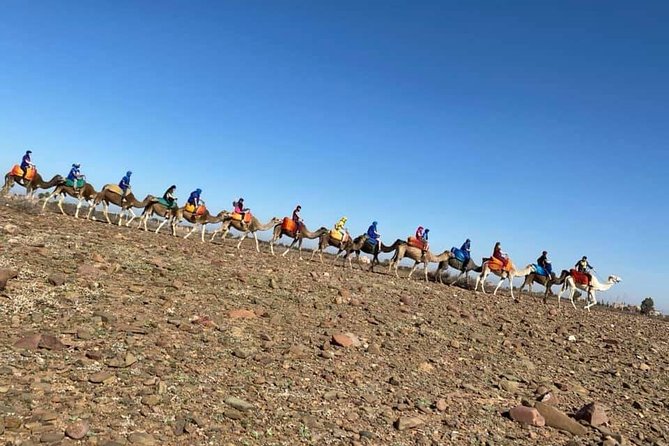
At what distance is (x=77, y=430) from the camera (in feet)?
17.3

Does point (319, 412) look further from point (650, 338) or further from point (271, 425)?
point (650, 338)

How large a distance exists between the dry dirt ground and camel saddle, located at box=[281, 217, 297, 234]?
326 inches

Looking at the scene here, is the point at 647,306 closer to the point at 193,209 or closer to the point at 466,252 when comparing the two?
the point at 466,252

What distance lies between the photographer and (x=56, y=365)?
6680 millimetres

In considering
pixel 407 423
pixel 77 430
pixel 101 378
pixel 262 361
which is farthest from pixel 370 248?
pixel 77 430

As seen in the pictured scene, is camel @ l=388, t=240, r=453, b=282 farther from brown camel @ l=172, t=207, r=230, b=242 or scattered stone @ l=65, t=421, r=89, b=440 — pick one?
scattered stone @ l=65, t=421, r=89, b=440

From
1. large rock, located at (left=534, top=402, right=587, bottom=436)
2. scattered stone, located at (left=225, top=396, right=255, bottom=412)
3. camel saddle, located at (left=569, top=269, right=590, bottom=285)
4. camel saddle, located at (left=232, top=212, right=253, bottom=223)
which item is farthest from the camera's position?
camel saddle, located at (left=569, top=269, right=590, bottom=285)

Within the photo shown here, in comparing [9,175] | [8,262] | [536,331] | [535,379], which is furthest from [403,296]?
[9,175]

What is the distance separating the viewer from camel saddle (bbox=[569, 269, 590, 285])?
77.4ft

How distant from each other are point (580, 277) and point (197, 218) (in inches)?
734

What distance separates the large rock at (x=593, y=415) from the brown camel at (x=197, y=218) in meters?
18.0

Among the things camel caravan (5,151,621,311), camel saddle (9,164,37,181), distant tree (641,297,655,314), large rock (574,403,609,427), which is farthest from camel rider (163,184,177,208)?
distant tree (641,297,655,314)

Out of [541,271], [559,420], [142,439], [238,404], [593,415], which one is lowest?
[142,439]

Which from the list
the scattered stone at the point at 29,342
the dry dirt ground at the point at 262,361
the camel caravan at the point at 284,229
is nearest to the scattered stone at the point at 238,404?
the dry dirt ground at the point at 262,361
